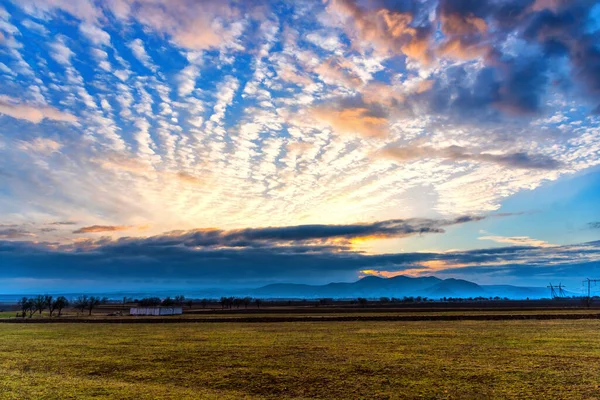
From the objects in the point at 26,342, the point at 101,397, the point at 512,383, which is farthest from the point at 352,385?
the point at 26,342

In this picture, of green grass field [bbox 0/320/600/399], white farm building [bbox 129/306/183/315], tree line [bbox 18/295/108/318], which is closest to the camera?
green grass field [bbox 0/320/600/399]

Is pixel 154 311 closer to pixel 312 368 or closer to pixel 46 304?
pixel 46 304

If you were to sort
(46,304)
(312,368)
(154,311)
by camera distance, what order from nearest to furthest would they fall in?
(312,368), (154,311), (46,304)

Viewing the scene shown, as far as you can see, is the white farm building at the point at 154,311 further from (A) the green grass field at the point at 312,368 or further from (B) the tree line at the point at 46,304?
(A) the green grass field at the point at 312,368

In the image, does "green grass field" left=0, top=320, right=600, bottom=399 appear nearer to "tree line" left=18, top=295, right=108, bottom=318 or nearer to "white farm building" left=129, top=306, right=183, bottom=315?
"white farm building" left=129, top=306, right=183, bottom=315

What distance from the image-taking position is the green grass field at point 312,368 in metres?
16.2

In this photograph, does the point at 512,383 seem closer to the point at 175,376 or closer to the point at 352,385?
the point at 352,385

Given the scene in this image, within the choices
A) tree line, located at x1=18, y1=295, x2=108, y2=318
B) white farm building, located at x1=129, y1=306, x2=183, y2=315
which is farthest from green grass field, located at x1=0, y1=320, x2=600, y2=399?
tree line, located at x1=18, y1=295, x2=108, y2=318

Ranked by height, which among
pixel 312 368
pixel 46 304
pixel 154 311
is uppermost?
pixel 312 368

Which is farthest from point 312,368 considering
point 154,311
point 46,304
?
point 46,304

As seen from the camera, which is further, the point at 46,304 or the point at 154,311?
the point at 46,304

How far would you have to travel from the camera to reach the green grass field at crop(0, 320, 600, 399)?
1622 cm

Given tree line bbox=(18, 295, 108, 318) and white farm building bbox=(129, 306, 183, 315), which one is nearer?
white farm building bbox=(129, 306, 183, 315)

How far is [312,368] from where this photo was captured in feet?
69.8
